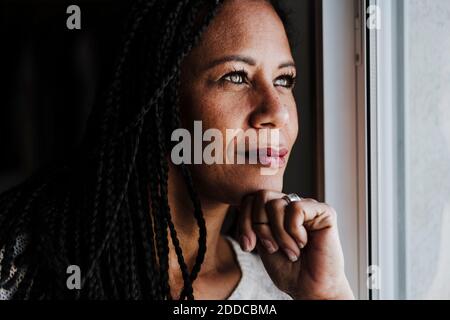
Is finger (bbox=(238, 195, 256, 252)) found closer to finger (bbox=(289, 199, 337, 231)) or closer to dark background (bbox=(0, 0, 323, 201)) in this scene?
finger (bbox=(289, 199, 337, 231))

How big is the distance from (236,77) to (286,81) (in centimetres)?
9

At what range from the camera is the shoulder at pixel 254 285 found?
993 millimetres

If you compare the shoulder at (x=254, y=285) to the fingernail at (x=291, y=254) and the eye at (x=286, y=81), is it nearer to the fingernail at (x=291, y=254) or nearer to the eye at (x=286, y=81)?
the fingernail at (x=291, y=254)

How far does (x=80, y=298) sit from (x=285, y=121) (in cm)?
40

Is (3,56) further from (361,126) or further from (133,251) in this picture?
(361,126)

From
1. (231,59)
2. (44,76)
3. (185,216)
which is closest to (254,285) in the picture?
(185,216)

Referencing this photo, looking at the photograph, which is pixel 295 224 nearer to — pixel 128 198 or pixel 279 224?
pixel 279 224

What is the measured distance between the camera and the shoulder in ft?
3.26

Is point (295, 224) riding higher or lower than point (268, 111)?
lower

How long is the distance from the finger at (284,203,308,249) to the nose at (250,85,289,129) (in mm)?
131

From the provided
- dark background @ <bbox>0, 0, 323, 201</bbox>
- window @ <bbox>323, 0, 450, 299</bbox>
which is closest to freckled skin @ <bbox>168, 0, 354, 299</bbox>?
window @ <bbox>323, 0, 450, 299</bbox>

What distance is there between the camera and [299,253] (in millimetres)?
808

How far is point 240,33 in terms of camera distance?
816 millimetres

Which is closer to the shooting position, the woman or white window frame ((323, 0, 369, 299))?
the woman
